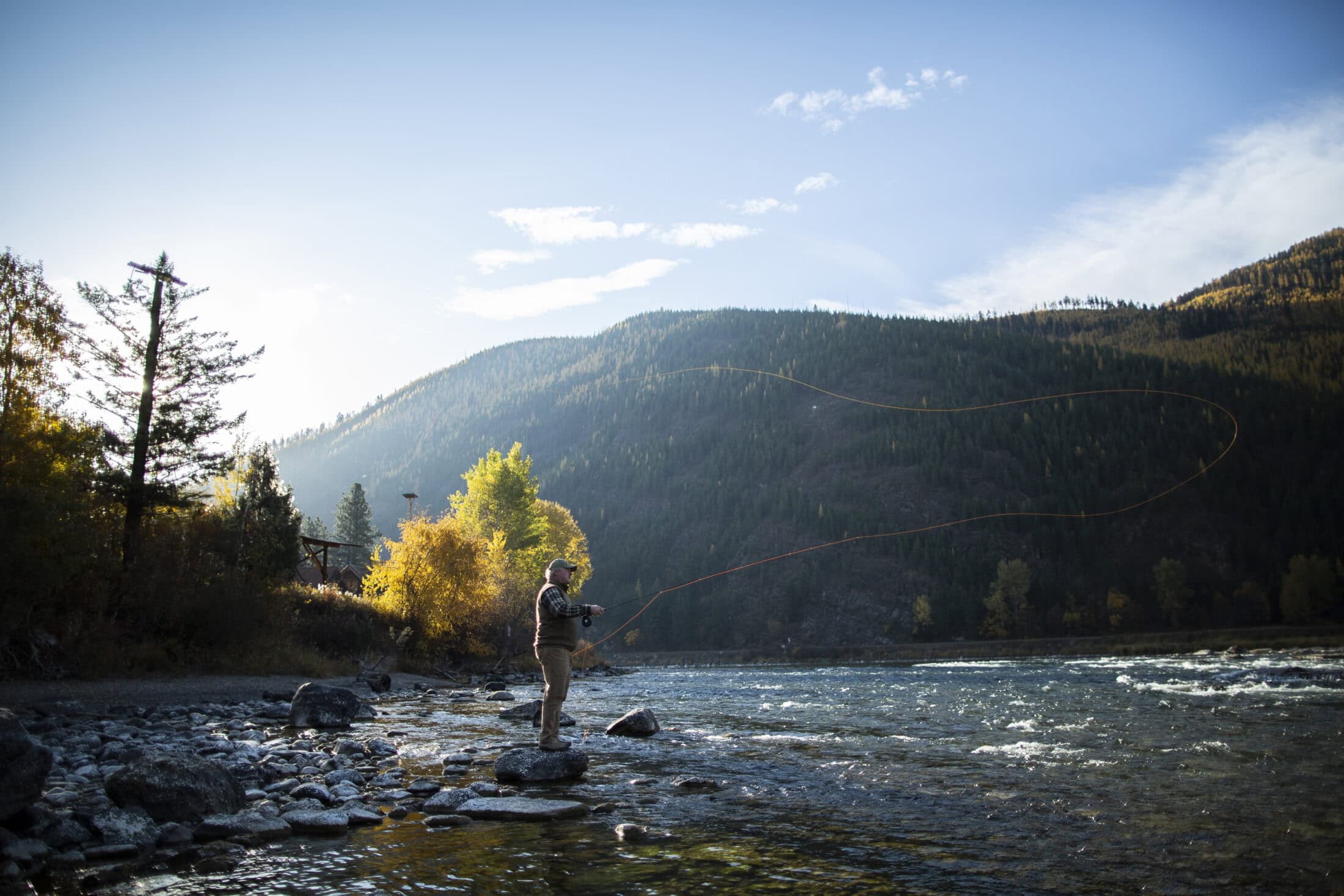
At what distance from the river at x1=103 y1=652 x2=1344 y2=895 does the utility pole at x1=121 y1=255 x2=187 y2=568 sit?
372 inches

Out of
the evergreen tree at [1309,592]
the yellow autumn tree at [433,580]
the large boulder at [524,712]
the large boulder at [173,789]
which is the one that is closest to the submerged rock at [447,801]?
the large boulder at [173,789]

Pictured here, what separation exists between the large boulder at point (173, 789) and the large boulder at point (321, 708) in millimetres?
7383

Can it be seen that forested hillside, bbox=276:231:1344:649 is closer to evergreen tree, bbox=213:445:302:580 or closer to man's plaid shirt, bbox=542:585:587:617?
evergreen tree, bbox=213:445:302:580

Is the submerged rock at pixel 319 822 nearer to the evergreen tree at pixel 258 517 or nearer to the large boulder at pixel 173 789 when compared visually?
the large boulder at pixel 173 789

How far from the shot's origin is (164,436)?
69.1 feet

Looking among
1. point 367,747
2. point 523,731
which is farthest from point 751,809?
point 523,731

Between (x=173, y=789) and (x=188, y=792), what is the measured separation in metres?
0.12

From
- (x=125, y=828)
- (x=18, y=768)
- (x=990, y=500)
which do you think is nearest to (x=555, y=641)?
(x=125, y=828)

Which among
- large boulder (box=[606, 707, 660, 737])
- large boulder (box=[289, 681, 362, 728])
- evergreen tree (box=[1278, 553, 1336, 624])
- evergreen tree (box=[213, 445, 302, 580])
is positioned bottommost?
evergreen tree (box=[1278, 553, 1336, 624])

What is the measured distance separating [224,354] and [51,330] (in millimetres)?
4010

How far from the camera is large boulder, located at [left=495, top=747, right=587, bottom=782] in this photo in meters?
8.95

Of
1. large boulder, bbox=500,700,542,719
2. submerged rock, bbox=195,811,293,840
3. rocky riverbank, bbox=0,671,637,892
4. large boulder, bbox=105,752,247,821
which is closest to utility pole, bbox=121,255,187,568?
rocky riverbank, bbox=0,671,637,892

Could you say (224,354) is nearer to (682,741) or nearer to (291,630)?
(291,630)

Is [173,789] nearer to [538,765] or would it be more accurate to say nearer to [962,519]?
[538,765]
